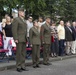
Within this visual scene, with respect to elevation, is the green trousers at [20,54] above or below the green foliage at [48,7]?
below

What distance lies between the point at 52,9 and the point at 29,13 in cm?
214

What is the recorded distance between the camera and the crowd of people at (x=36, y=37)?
38.3 feet

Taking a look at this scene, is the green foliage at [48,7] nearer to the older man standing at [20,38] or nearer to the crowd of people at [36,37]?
the crowd of people at [36,37]

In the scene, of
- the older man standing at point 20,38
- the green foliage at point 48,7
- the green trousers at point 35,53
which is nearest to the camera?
the older man standing at point 20,38

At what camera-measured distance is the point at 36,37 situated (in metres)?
13.0

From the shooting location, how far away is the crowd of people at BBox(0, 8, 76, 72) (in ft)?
38.3

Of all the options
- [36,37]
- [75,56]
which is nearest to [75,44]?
[75,56]

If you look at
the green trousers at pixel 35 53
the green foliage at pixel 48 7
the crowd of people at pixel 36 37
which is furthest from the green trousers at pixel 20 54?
the green foliage at pixel 48 7

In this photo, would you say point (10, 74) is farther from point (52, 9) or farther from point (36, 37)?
point (52, 9)

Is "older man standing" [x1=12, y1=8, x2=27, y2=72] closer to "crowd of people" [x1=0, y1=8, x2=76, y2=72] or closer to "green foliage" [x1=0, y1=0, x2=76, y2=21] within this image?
"crowd of people" [x1=0, y1=8, x2=76, y2=72]

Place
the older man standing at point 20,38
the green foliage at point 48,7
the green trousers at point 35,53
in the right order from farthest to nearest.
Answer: the green foliage at point 48,7, the green trousers at point 35,53, the older man standing at point 20,38

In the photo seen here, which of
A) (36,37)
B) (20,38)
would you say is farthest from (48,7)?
(20,38)

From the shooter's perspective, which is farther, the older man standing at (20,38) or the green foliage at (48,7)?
the green foliage at (48,7)

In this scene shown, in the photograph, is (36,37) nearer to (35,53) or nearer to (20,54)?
(35,53)
